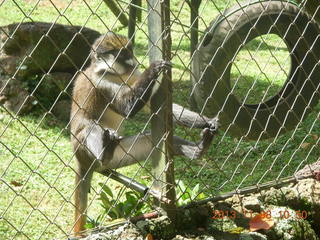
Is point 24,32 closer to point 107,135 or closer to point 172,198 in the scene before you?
point 107,135

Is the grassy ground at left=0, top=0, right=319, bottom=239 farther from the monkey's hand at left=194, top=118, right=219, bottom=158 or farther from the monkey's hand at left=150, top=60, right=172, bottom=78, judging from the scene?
the monkey's hand at left=150, top=60, right=172, bottom=78

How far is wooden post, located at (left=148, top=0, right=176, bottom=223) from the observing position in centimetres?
327

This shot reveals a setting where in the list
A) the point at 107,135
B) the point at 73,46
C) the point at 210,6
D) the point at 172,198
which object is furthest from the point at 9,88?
the point at 210,6

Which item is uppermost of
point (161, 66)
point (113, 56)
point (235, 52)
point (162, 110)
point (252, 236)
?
point (235, 52)

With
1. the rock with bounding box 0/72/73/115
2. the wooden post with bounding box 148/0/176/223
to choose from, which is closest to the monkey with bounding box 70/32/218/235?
the wooden post with bounding box 148/0/176/223

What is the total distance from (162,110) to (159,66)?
26 centimetres

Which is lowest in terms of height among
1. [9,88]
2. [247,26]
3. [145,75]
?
[145,75]

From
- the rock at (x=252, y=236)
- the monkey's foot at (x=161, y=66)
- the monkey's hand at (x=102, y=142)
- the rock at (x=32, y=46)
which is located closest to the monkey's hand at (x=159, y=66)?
the monkey's foot at (x=161, y=66)

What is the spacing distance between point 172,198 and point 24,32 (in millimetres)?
4461

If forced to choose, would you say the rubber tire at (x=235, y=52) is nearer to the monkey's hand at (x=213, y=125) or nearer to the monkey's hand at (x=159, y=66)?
the monkey's hand at (x=213, y=125)

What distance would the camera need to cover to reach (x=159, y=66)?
3373 millimetres

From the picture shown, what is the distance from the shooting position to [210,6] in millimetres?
11375

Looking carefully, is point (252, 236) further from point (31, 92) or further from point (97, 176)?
point (31, 92)
